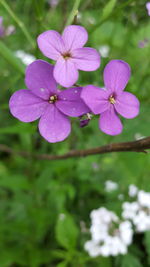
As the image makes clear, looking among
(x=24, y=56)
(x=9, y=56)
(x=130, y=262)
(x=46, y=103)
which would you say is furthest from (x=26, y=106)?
(x=24, y=56)

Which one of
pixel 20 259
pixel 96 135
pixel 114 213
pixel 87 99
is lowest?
pixel 20 259

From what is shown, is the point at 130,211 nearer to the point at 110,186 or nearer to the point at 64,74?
the point at 110,186

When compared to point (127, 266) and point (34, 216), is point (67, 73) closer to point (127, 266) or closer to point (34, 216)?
point (34, 216)

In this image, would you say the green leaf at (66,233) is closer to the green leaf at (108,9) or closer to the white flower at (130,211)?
the white flower at (130,211)

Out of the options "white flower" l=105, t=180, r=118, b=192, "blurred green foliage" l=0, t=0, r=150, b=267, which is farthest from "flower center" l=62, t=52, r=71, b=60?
"white flower" l=105, t=180, r=118, b=192

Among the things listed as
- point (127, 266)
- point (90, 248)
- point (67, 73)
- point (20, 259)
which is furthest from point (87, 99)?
point (20, 259)

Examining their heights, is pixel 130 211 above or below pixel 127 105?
below
